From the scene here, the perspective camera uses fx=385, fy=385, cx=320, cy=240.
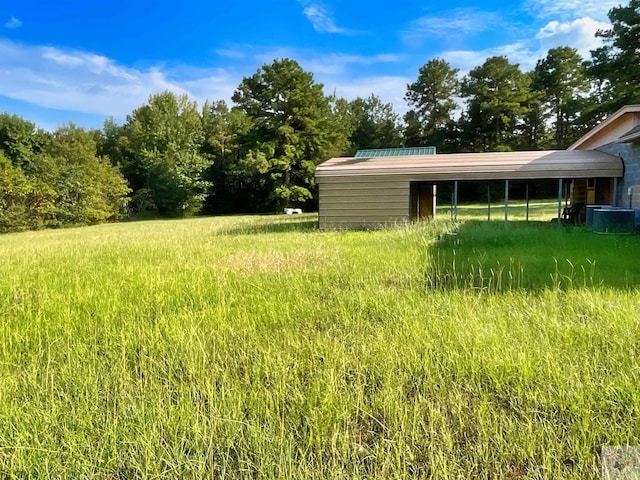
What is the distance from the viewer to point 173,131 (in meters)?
34.6

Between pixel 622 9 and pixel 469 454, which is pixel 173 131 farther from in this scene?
pixel 469 454

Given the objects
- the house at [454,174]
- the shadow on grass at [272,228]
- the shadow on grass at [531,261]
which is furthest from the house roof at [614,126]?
the shadow on grass at [272,228]

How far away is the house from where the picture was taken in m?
11.6

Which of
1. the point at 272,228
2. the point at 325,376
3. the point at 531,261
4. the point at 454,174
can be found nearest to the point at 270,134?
the point at 272,228

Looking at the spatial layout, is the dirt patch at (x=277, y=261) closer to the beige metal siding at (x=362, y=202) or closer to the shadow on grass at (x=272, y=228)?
the shadow on grass at (x=272, y=228)

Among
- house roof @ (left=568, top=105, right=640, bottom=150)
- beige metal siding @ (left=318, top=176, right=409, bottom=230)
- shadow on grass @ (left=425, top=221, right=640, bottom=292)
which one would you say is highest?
house roof @ (left=568, top=105, right=640, bottom=150)

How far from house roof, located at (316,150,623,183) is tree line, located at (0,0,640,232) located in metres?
17.3

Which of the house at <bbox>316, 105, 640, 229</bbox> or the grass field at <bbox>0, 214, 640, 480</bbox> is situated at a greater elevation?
the house at <bbox>316, 105, 640, 229</bbox>

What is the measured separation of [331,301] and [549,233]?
7.27 metres

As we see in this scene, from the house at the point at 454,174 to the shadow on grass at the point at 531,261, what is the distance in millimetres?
3948

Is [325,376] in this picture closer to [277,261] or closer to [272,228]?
[277,261]

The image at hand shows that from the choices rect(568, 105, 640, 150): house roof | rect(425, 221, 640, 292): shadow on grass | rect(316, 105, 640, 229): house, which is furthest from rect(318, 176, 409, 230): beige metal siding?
rect(568, 105, 640, 150): house roof

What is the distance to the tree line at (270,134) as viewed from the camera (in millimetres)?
25891

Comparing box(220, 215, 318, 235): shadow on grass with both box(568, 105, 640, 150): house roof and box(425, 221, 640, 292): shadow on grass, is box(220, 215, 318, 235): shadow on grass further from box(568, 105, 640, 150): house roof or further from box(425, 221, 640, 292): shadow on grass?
box(568, 105, 640, 150): house roof
